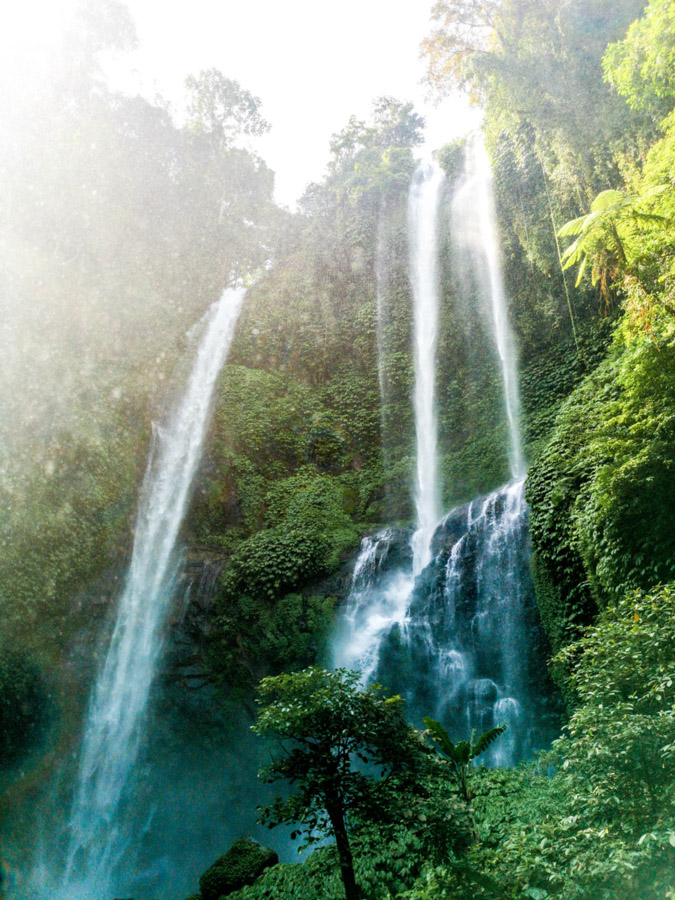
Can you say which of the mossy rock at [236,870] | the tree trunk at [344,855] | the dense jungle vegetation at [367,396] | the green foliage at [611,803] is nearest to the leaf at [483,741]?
the dense jungle vegetation at [367,396]

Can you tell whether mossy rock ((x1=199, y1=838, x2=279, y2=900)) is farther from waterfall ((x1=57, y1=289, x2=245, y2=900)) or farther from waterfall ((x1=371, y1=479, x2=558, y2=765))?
waterfall ((x1=57, y1=289, x2=245, y2=900))

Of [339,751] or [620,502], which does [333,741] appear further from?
[620,502]

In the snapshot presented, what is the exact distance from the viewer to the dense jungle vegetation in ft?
14.4

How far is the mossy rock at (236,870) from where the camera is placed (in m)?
7.71

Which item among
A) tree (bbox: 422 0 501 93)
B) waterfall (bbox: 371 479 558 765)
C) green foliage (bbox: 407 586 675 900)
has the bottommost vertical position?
green foliage (bbox: 407 586 675 900)

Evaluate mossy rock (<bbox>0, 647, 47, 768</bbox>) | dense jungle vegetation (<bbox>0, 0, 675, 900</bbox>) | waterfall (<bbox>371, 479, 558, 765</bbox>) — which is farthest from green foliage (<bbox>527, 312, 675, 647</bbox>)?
mossy rock (<bbox>0, 647, 47, 768</bbox>)

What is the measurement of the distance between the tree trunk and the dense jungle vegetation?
0.12 metres

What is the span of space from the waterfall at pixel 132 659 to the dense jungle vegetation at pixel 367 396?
51cm

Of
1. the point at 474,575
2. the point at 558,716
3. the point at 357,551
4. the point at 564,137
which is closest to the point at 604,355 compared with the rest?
the point at 564,137

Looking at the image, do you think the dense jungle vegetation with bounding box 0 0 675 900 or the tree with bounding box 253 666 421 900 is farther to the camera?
the tree with bounding box 253 666 421 900

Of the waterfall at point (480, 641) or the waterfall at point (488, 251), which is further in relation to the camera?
the waterfall at point (488, 251)

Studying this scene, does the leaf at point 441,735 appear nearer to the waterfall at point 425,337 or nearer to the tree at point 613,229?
the waterfall at point 425,337

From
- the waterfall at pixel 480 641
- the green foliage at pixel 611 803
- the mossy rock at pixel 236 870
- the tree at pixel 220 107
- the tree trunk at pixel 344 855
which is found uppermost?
the tree at pixel 220 107

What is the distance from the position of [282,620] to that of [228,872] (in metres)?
4.60
